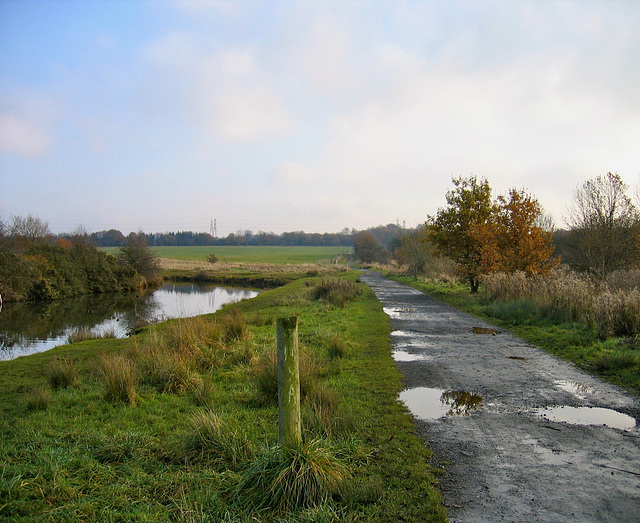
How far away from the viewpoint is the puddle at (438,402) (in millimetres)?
6492

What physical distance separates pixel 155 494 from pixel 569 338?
1086 centimetres

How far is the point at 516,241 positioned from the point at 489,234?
4.57 feet

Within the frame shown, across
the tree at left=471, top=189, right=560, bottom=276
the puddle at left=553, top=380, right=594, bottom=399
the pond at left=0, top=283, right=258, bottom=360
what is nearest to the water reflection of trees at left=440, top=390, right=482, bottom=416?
the puddle at left=553, top=380, right=594, bottom=399

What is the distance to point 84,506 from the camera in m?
3.75

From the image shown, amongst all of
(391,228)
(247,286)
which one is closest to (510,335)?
(247,286)

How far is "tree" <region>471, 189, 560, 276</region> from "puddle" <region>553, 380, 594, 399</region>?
1482 centimetres

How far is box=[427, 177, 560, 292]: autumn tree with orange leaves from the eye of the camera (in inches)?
869

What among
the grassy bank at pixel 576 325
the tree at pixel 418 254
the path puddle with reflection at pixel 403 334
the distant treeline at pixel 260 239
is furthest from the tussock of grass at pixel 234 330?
the distant treeline at pixel 260 239

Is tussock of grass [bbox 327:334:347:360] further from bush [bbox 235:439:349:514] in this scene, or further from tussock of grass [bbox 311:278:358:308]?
tussock of grass [bbox 311:278:358:308]

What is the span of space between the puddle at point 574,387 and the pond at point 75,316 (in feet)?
31.0

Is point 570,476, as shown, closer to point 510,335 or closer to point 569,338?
point 569,338

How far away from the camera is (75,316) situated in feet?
85.6

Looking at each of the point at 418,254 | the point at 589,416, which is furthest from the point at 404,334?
the point at 418,254

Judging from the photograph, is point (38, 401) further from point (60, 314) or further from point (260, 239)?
point (260, 239)
